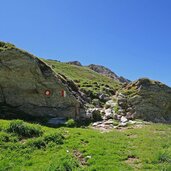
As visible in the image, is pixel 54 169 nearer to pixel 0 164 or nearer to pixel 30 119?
pixel 0 164

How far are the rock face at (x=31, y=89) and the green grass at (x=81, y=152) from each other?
23.0 ft

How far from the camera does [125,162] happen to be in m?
18.8

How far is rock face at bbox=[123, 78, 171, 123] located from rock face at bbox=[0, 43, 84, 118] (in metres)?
7.41

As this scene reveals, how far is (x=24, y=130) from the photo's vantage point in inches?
901

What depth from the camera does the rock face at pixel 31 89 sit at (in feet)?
103

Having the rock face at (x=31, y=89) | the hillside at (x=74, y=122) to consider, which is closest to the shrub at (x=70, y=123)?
the hillside at (x=74, y=122)

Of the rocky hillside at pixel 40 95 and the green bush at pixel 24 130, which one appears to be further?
the rocky hillside at pixel 40 95

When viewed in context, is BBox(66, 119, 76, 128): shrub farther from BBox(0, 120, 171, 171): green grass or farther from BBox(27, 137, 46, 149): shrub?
BBox(27, 137, 46, 149): shrub

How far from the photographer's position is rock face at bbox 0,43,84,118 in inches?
1232

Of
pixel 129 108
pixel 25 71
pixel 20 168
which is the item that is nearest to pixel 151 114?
pixel 129 108

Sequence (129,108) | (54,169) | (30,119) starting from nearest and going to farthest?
1. (54,169)
2. (30,119)
3. (129,108)

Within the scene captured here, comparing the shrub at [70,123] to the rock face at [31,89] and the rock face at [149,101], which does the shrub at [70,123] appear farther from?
the rock face at [149,101]

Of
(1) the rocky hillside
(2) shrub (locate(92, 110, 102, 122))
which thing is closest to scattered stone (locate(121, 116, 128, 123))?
(1) the rocky hillside

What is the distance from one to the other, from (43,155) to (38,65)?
14.9m
